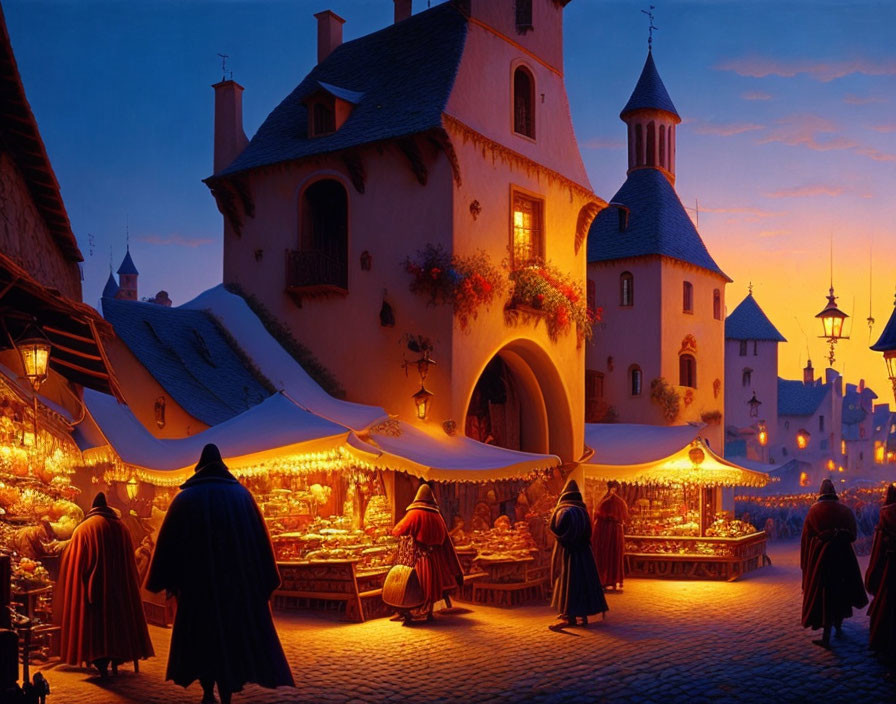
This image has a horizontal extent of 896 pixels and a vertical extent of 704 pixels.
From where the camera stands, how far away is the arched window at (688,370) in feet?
94.5

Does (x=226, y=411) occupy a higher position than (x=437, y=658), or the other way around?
(x=226, y=411)

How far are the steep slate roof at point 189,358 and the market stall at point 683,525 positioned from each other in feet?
23.8

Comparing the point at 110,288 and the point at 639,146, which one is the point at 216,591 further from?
the point at 110,288

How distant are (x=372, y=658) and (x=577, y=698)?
2561 mm

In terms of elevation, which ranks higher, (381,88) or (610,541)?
(381,88)

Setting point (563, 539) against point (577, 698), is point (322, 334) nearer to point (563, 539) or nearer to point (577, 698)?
point (563, 539)

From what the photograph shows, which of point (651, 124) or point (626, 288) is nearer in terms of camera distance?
point (626, 288)

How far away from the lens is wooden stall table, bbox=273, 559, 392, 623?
42.4 feet

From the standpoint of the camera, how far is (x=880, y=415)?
271ft

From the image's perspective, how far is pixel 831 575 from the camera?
Answer: 36.7ft

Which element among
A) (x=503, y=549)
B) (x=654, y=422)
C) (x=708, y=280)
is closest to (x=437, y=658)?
(x=503, y=549)

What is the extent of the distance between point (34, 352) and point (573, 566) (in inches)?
275

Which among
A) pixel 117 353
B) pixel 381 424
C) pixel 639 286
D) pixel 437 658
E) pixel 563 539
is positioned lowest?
pixel 437 658

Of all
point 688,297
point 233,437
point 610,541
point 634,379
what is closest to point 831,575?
point 610,541
